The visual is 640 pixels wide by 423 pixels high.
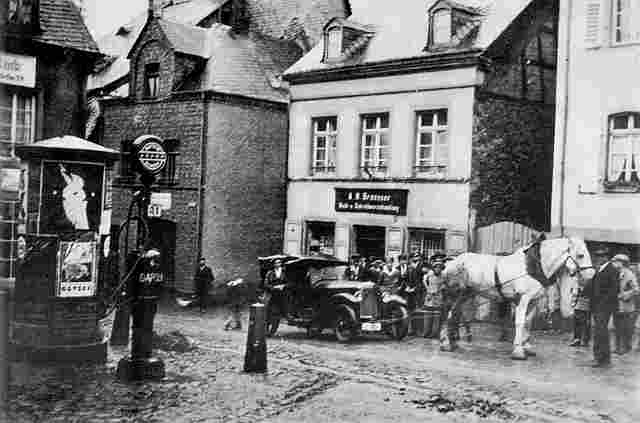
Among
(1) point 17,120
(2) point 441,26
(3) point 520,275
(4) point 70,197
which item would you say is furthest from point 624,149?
(1) point 17,120

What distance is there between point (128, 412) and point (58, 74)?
10131 millimetres

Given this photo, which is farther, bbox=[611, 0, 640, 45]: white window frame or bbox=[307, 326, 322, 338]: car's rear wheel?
bbox=[307, 326, 322, 338]: car's rear wheel

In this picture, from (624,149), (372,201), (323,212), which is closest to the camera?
(624,149)

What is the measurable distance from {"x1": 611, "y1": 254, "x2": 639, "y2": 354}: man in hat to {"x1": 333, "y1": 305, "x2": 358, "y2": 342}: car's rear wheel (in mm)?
4284

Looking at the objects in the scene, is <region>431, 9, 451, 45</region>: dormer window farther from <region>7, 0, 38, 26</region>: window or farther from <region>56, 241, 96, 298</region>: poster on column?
<region>56, 241, 96, 298</region>: poster on column

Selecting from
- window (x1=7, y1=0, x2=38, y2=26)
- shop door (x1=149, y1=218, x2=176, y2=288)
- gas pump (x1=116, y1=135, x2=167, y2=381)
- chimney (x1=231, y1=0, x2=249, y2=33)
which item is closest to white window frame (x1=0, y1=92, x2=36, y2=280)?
window (x1=7, y1=0, x2=38, y2=26)

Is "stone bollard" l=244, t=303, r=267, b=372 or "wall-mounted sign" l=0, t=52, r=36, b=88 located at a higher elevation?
"wall-mounted sign" l=0, t=52, r=36, b=88

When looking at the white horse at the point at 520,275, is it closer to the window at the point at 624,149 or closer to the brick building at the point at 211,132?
the window at the point at 624,149

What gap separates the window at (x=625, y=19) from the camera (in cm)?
1242

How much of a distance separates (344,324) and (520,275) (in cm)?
314

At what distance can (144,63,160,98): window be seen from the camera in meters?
23.1

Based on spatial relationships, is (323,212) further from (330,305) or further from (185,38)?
(330,305)

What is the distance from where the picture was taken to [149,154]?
9.05 m

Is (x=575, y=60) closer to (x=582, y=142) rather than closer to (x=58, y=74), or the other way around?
(x=582, y=142)
